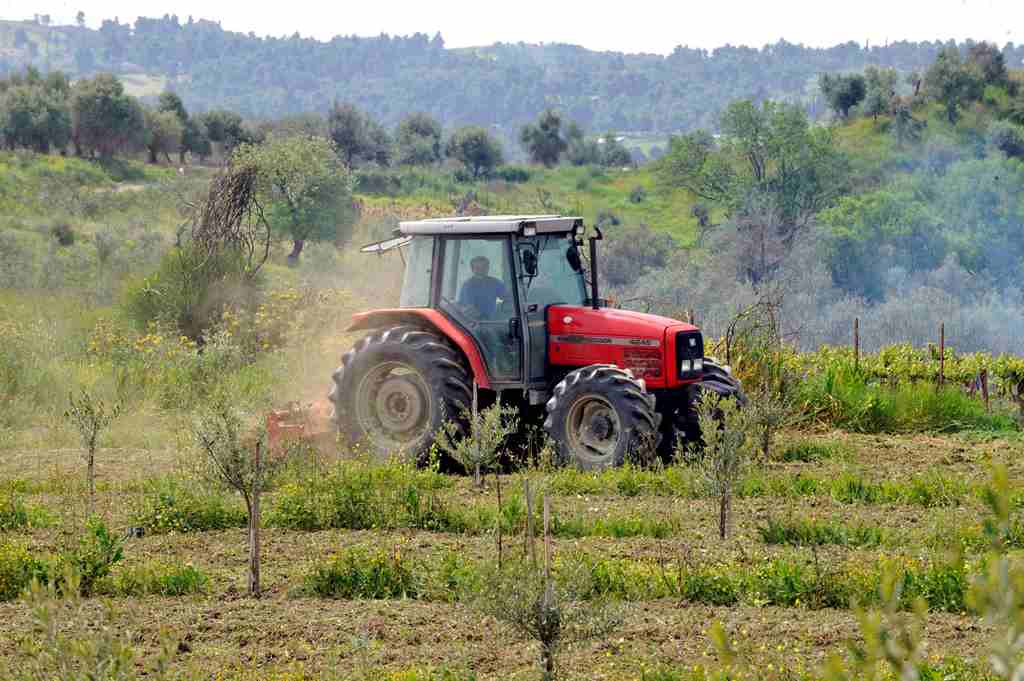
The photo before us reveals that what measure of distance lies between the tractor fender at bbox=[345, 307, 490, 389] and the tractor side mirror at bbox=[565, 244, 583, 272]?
Answer: 3.81 ft

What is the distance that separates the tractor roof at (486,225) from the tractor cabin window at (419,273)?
0.13m

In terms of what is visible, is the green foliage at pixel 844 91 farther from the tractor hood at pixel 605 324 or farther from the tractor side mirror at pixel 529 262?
the tractor side mirror at pixel 529 262

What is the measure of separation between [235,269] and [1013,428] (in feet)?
35.0

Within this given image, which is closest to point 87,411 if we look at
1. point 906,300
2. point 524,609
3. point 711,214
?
point 524,609

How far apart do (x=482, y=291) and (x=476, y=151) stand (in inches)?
2530

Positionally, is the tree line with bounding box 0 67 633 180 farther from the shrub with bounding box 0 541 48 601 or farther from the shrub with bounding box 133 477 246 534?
the shrub with bounding box 0 541 48 601

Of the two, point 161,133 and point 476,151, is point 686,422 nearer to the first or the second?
point 161,133

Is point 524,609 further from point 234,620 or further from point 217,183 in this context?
point 217,183

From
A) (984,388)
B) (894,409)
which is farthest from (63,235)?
(984,388)

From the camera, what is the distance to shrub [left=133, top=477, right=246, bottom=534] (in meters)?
9.15

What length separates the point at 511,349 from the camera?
36.7 feet

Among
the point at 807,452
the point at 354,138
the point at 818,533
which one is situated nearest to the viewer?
the point at 818,533

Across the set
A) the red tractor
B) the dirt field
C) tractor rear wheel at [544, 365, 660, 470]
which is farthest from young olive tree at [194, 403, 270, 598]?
tractor rear wheel at [544, 365, 660, 470]

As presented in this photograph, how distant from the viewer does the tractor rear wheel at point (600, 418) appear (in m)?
10.6
